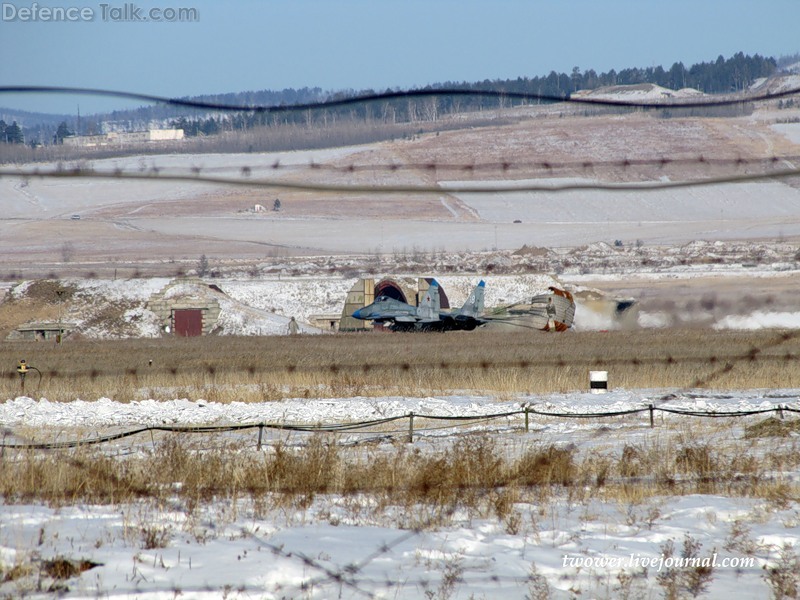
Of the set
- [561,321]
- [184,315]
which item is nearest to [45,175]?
[561,321]

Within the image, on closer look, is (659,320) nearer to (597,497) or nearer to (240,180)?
(597,497)

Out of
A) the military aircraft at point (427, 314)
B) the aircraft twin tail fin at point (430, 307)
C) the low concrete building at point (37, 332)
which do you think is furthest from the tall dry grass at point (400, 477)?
the low concrete building at point (37, 332)

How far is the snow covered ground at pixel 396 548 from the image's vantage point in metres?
5.63

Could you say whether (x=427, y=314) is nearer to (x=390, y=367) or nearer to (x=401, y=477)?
(x=390, y=367)

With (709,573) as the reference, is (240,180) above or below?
above

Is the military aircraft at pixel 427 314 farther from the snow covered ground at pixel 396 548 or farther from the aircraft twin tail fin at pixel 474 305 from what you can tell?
the snow covered ground at pixel 396 548

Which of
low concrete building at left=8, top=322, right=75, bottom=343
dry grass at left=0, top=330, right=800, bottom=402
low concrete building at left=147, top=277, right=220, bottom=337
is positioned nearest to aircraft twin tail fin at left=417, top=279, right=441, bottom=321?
dry grass at left=0, top=330, right=800, bottom=402

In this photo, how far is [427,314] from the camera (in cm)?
3431

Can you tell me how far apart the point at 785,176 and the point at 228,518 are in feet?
19.9

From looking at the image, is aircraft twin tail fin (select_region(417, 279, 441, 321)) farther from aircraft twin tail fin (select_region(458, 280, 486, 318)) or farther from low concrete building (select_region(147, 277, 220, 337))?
low concrete building (select_region(147, 277, 220, 337))

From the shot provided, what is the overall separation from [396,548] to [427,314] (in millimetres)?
27891

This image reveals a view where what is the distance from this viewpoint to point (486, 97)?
718 centimetres

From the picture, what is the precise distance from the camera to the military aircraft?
34.0 metres

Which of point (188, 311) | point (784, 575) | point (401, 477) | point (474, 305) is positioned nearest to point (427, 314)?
point (474, 305)
